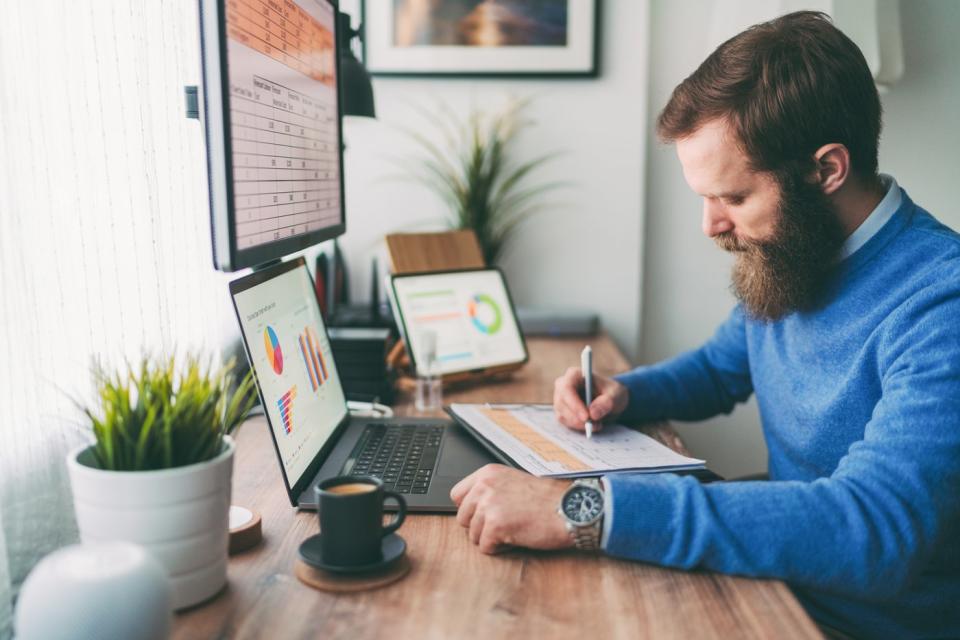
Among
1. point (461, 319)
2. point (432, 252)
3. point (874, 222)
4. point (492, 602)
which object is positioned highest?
point (874, 222)

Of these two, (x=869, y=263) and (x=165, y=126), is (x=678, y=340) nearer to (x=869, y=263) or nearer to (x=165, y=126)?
(x=869, y=263)

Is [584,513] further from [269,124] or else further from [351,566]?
[269,124]

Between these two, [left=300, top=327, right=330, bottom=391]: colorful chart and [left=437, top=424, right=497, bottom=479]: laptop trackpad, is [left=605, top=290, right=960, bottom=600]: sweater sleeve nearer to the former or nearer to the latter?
[left=437, top=424, right=497, bottom=479]: laptop trackpad

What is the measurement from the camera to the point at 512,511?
2.88 feet

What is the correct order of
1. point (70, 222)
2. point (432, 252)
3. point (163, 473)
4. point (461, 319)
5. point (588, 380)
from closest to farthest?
point (163, 473)
point (70, 222)
point (588, 380)
point (461, 319)
point (432, 252)

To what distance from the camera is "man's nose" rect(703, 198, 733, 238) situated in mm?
1254

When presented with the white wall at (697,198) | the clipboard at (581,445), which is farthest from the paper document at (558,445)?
the white wall at (697,198)

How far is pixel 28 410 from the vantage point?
844 mm

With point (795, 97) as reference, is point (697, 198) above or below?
below

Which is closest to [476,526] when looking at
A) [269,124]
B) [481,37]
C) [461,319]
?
[269,124]

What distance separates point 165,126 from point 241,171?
386mm

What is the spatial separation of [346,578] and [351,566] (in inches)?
0.5

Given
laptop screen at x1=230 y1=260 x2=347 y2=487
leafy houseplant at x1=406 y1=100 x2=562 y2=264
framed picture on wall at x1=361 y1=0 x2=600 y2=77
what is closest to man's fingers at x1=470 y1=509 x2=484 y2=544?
laptop screen at x1=230 y1=260 x2=347 y2=487

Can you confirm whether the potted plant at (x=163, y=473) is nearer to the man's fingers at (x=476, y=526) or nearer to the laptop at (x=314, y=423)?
the laptop at (x=314, y=423)
